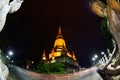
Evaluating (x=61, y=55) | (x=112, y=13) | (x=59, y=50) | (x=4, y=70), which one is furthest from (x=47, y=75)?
(x=59, y=50)

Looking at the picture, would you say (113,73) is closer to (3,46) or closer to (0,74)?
(0,74)

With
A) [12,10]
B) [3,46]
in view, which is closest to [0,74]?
[12,10]

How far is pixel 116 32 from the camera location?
7141 millimetres

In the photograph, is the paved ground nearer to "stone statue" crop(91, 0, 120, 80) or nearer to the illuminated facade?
"stone statue" crop(91, 0, 120, 80)

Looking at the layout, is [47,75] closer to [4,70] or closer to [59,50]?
[4,70]

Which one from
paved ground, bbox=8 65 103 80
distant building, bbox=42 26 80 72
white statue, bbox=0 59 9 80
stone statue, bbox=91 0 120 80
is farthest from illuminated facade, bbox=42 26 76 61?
stone statue, bbox=91 0 120 80

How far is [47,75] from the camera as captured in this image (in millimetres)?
9266

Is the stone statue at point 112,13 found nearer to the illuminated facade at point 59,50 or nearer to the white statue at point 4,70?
the white statue at point 4,70

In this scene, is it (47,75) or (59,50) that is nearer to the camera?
(47,75)

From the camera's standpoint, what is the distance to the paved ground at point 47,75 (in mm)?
8797

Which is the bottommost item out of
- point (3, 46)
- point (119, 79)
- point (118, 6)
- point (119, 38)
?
point (119, 79)

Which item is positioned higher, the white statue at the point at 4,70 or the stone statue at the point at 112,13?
the stone statue at the point at 112,13

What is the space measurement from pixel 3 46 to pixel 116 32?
22.9 m

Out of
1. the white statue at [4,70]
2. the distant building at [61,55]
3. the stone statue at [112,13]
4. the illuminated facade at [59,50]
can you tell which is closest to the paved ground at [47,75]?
the white statue at [4,70]
